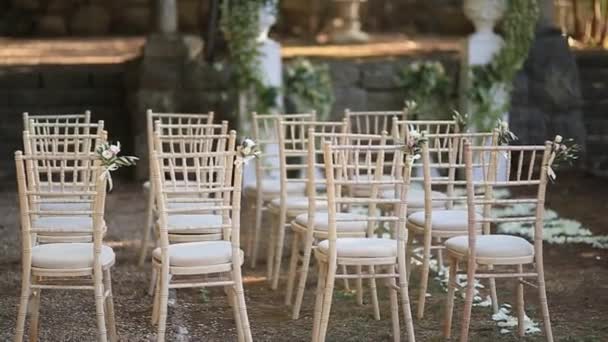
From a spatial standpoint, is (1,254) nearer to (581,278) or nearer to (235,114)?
(235,114)

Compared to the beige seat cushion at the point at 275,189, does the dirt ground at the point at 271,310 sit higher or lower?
lower

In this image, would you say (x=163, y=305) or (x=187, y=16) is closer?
(x=163, y=305)

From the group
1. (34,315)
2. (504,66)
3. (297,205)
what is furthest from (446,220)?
(504,66)

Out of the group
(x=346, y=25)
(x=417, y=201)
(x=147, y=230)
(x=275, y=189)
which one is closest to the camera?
(x=417, y=201)

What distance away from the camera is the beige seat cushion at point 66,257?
4430 mm

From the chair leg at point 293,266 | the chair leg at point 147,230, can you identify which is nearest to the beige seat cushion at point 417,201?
the chair leg at point 293,266

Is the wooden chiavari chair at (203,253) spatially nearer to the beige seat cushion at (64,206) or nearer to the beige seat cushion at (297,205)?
the beige seat cushion at (297,205)

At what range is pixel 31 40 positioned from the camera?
1357 cm

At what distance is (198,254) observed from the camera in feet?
→ 14.8

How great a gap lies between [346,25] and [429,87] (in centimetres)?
352

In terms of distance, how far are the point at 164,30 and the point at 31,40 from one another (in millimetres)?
4546

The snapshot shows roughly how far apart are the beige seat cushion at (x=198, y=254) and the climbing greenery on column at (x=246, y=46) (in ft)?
14.1

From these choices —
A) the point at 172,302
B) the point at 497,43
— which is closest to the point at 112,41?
the point at 497,43

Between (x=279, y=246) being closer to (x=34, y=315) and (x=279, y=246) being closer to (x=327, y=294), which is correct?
(x=327, y=294)
